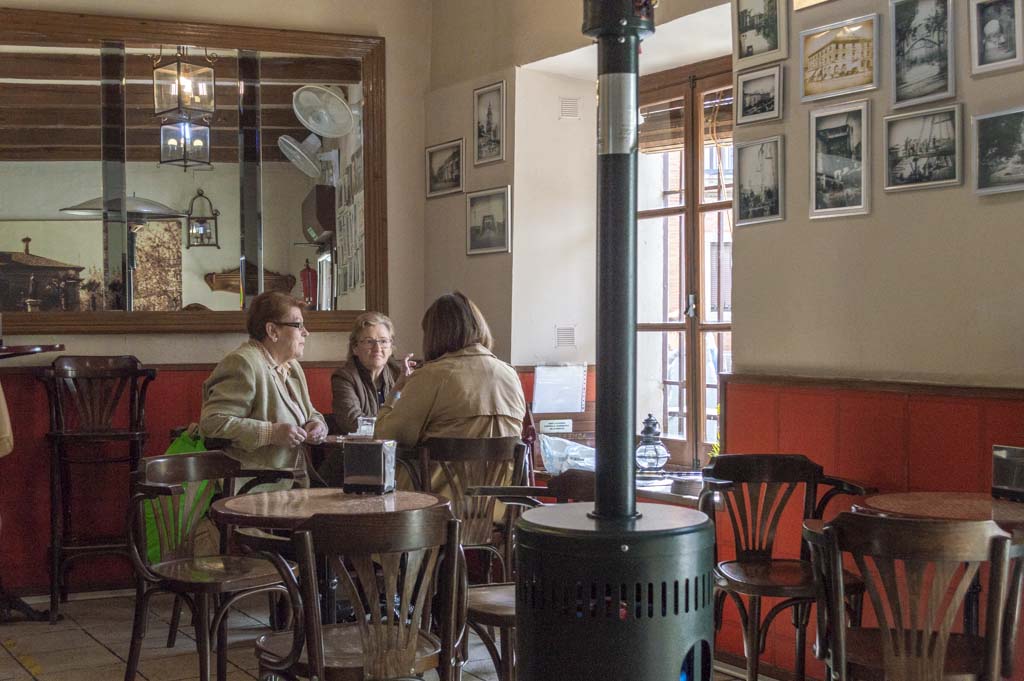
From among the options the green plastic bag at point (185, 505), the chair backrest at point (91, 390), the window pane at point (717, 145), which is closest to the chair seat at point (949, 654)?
the green plastic bag at point (185, 505)

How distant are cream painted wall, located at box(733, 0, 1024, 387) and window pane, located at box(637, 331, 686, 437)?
97 centimetres

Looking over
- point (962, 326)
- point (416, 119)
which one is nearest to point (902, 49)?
point (962, 326)

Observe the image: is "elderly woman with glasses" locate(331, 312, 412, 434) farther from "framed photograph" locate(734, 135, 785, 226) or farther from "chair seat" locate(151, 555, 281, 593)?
"framed photograph" locate(734, 135, 785, 226)

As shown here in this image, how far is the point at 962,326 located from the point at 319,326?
11.8 feet

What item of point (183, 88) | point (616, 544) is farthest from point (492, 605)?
point (183, 88)

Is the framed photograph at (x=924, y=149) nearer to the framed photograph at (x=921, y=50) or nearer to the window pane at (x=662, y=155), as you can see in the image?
the framed photograph at (x=921, y=50)

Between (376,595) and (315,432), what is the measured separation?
2.26 meters

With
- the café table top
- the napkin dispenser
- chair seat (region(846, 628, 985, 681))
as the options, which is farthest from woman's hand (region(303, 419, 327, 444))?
chair seat (region(846, 628, 985, 681))

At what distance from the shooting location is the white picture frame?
6.33 meters

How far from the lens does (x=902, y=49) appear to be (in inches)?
155

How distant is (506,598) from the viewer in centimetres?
347

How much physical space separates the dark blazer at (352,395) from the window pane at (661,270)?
1337mm

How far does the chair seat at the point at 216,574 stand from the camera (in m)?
3.69

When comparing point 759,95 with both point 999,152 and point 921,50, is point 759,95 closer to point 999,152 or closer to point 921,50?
point 921,50
